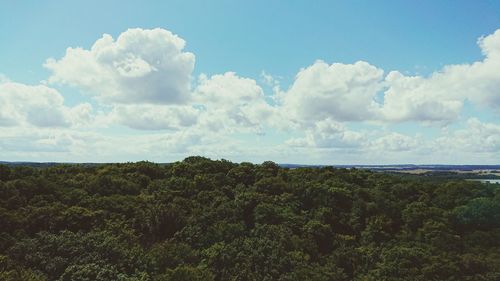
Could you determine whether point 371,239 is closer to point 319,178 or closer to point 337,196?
point 337,196

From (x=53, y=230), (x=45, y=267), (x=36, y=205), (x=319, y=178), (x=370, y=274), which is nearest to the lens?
(x=45, y=267)

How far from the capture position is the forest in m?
34.7

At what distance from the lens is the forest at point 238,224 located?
34.7 meters

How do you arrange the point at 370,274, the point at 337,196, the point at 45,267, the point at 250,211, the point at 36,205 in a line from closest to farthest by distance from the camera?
the point at 45,267, the point at 370,274, the point at 36,205, the point at 250,211, the point at 337,196

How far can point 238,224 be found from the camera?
43781 mm

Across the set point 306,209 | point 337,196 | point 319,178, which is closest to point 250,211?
point 306,209

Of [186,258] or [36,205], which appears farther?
[36,205]

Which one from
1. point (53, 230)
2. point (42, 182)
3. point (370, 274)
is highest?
point (42, 182)

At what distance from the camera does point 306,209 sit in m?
53.2

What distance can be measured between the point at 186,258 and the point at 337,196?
2375 centimetres

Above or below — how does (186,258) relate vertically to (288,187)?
below

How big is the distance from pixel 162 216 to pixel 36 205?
41.6 ft

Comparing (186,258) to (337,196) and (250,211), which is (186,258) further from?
(337,196)

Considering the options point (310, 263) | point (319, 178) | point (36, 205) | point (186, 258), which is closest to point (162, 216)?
point (186, 258)
